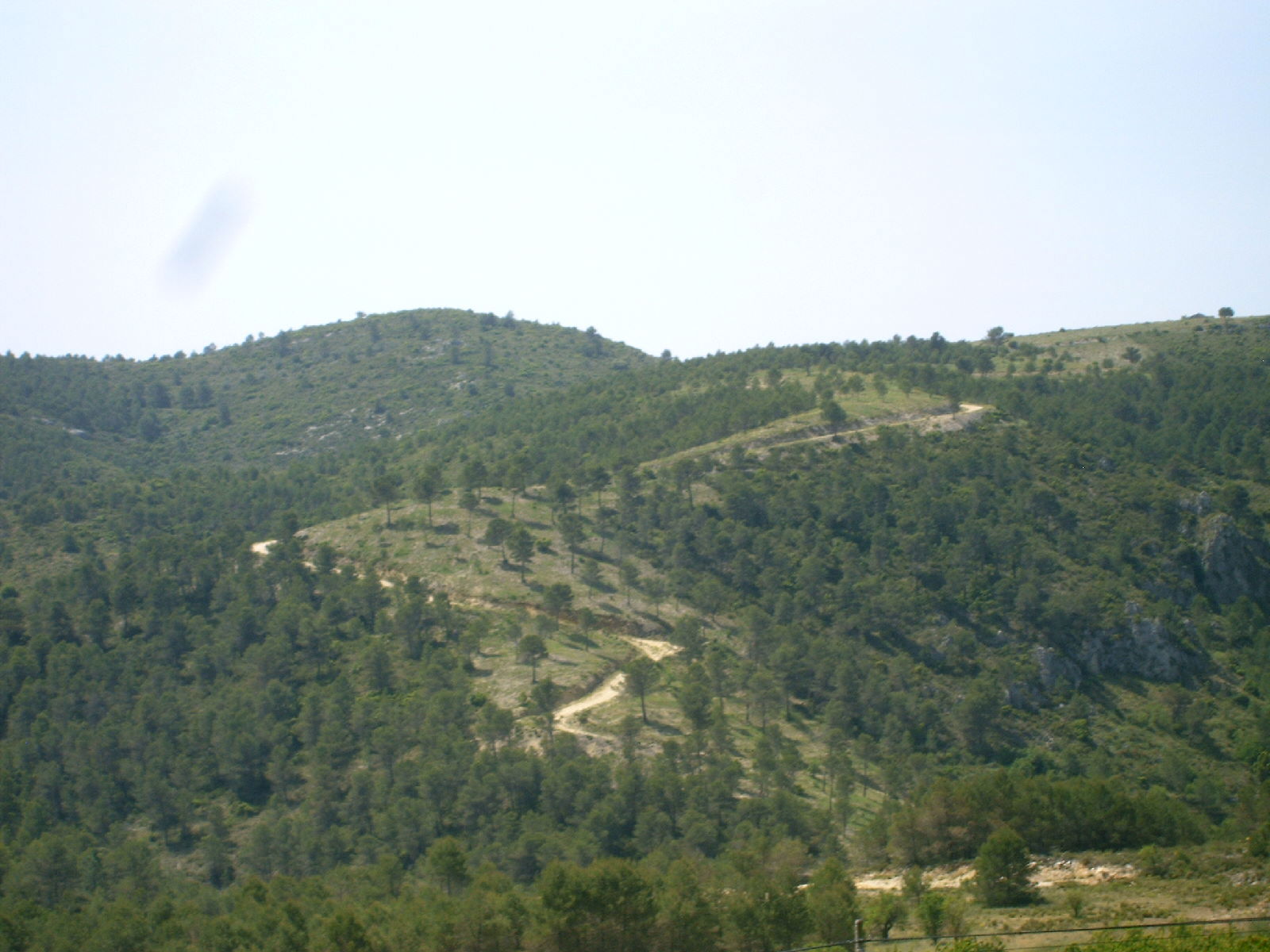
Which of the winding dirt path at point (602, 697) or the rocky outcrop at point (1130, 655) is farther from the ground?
the winding dirt path at point (602, 697)

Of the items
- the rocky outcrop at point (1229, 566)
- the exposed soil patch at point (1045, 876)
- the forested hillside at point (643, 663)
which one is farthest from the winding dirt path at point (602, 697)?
the rocky outcrop at point (1229, 566)

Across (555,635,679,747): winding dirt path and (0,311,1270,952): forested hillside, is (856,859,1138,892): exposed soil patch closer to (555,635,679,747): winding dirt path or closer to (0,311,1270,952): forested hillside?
Answer: (0,311,1270,952): forested hillside

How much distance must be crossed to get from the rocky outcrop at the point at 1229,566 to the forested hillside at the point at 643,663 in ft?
1.74

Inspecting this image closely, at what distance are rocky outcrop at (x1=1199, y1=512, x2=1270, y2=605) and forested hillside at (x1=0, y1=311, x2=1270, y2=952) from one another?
530 millimetres

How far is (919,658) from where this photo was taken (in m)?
88.8

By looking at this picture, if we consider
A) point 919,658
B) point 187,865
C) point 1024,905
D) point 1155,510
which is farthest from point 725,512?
point 1024,905

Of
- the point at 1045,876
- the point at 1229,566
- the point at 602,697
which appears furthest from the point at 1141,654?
the point at 1045,876

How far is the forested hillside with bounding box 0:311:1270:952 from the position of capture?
50469 mm

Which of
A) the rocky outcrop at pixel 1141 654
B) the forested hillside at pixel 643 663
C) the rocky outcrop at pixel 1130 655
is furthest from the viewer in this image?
the rocky outcrop at pixel 1141 654

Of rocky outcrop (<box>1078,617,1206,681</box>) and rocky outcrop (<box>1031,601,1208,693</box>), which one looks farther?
rocky outcrop (<box>1078,617,1206,681</box>)

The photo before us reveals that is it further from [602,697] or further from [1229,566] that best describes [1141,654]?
[602,697]

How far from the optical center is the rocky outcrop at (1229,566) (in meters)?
103

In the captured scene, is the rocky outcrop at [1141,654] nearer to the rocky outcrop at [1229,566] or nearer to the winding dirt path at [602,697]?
the rocky outcrop at [1229,566]

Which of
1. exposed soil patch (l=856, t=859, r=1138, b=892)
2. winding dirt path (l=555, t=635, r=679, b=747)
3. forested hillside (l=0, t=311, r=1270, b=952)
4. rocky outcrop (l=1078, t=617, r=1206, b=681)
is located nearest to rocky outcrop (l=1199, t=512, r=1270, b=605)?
forested hillside (l=0, t=311, r=1270, b=952)
